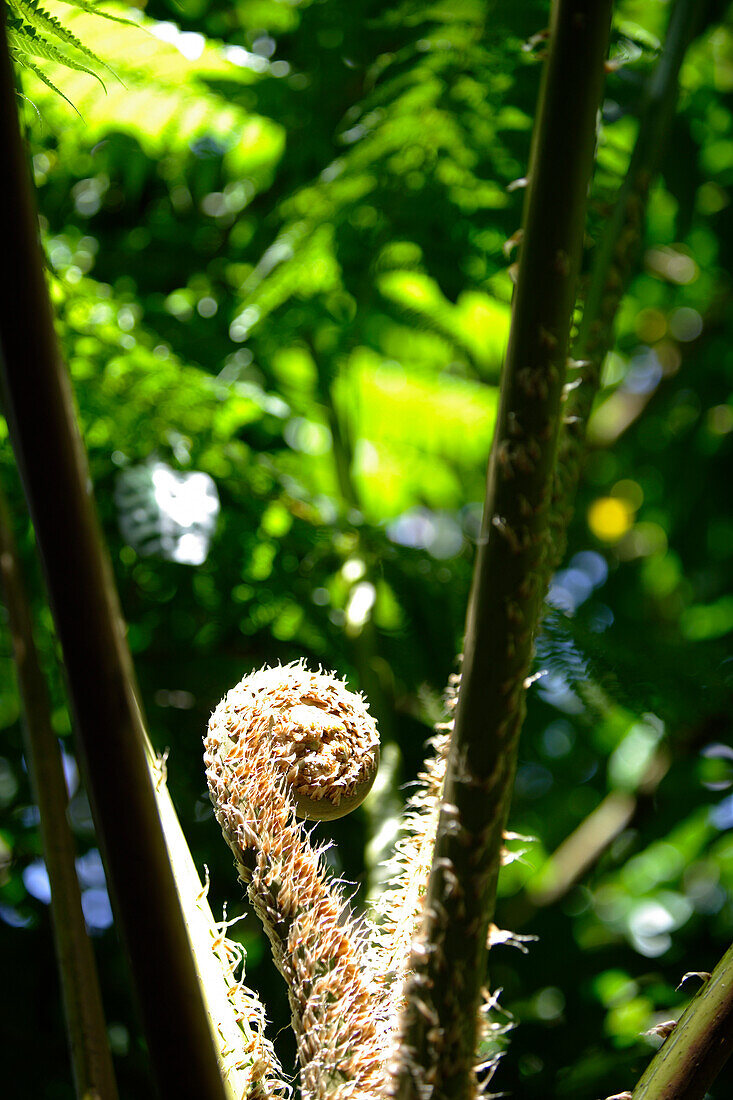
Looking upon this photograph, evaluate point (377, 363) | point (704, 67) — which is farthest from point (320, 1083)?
point (704, 67)

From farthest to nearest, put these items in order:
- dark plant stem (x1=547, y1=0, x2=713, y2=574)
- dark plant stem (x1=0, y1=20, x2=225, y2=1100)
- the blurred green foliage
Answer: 1. the blurred green foliage
2. dark plant stem (x1=547, y1=0, x2=713, y2=574)
3. dark plant stem (x1=0, y1=20, x2=225, y2=1100)

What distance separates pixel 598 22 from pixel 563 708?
3.06ft

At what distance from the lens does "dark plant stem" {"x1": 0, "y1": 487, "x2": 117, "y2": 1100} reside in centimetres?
45

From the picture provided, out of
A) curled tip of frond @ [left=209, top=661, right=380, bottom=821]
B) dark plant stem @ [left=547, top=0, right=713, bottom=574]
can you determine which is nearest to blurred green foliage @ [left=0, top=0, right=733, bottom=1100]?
dark plant stem @ [left=547, top=0, right=713, bottom=574]

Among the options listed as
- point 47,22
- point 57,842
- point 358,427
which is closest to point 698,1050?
point 57,842

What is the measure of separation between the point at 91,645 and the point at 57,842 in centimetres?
23

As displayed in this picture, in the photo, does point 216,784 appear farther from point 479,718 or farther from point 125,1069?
point 125,1069

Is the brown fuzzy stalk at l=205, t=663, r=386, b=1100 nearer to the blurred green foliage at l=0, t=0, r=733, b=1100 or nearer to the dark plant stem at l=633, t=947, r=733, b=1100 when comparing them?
the dark plant stem at l=633, t=947, r=733, b=1100

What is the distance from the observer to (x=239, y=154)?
4.45 feet

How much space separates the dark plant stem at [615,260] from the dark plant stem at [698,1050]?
22 centimetres

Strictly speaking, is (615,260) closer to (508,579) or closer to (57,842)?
(508,579)

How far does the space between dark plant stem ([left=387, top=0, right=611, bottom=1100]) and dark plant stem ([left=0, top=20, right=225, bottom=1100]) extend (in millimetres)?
101

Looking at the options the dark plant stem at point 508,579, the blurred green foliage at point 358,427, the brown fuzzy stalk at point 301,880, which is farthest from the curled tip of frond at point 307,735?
the blurred green foliage at point 358,427

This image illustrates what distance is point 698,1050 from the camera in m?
0.43
